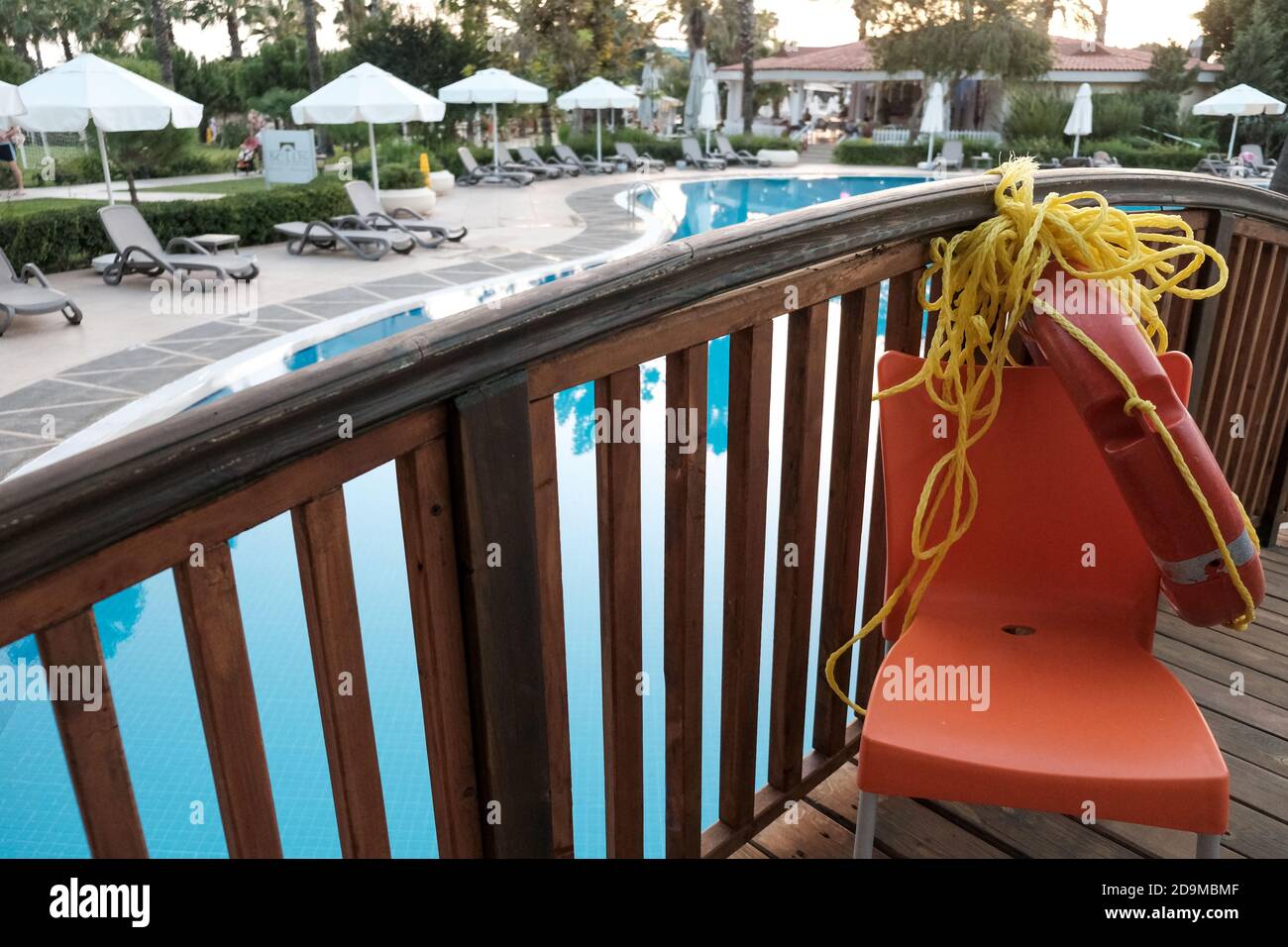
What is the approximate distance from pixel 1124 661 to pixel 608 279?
1353 millimetres

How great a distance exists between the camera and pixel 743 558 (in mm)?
1751

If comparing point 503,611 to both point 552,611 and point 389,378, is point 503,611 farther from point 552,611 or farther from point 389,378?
point 389,378

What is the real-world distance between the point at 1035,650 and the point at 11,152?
20.4m

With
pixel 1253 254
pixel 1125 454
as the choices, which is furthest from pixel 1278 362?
pixel 1125 454

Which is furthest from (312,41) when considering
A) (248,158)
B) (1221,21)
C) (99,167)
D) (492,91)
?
(1221,21)

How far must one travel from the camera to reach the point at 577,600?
4973mm

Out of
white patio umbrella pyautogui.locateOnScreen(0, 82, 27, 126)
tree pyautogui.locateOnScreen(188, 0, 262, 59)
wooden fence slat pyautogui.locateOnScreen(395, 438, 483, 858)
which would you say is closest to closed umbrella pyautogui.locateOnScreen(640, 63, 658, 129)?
tree pyautogui.locateOnScreen(188, 0, 262, 59)

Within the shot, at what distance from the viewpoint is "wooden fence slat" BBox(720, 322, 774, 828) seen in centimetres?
165

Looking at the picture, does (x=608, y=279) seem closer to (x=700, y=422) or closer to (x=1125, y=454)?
(x=700, y=422)

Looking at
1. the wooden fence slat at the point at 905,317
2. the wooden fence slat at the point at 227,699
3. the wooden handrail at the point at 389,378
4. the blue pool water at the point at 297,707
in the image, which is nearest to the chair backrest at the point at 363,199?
the blue pool water at the point at 297,707

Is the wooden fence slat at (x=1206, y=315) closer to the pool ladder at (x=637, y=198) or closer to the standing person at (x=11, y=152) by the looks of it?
the pool ladder at (x=637, y=198)

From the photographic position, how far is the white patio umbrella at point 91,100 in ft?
37.1

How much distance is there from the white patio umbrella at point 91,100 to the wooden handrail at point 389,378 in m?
12.1
